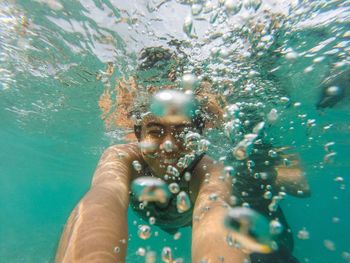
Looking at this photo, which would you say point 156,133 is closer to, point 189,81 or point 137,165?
point 137,165

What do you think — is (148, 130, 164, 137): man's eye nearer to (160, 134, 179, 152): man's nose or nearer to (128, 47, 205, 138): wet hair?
(160, 134, 179, 152): man's nose

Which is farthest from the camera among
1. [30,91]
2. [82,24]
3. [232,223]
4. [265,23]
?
[30,91]

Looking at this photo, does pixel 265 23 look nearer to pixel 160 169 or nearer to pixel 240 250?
pixel 160 169

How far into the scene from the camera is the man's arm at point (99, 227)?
206 centimetres

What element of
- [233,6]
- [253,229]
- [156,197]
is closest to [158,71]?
[233,6]

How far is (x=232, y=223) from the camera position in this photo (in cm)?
188

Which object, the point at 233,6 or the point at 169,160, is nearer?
the point at 169,160

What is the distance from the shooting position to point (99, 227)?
227cm

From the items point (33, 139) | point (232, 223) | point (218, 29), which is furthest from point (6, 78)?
point (33, 139)

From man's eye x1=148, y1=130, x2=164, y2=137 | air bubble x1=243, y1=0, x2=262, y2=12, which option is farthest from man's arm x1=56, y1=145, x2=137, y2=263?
air bubble x1=243, y1=0, x2=262, y2=12

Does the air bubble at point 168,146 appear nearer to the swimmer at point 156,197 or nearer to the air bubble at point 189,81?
the swimmer at point 156,197

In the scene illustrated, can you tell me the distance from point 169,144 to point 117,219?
202 centimetres

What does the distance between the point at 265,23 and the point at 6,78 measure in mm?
13037

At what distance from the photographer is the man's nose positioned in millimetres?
4341
